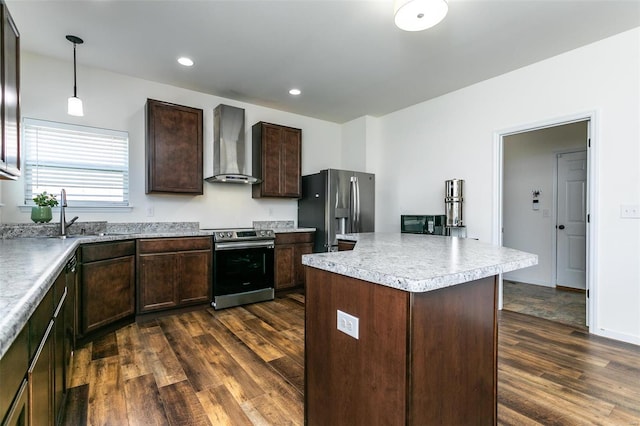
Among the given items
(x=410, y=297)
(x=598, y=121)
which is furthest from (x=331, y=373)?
(x=598, y=121)

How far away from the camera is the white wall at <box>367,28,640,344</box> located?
107 inches

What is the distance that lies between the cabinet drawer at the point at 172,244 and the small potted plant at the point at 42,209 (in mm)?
Result: 805

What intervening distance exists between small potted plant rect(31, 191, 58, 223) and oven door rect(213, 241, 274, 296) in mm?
1554

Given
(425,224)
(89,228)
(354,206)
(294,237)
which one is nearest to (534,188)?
(425,224)

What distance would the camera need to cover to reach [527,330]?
116 inches

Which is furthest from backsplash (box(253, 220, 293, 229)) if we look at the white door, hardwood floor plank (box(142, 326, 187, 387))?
the white door

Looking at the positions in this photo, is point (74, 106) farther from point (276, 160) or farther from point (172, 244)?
point (276, 160)

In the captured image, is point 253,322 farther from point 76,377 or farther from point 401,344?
point 401,344

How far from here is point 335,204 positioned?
4.43 metres

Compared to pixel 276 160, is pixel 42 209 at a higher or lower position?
lower

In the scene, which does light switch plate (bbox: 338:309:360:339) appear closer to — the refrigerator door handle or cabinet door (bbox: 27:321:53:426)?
cabinet door (bbox: 27:321:53:426)

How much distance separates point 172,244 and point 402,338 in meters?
2.97

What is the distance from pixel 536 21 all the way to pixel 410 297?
9.34 feet

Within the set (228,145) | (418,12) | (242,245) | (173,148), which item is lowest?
(242,245)
